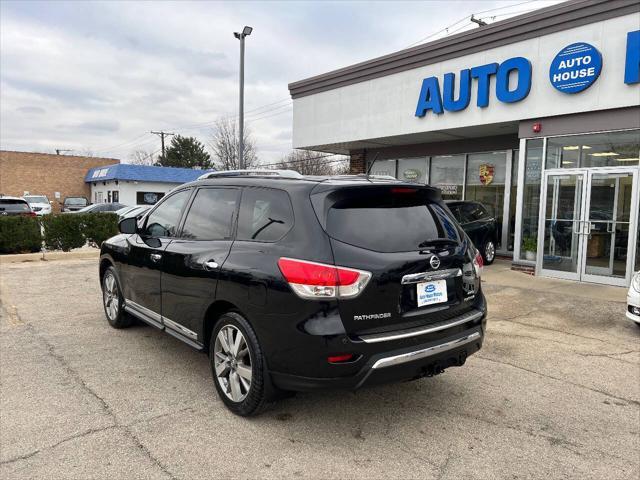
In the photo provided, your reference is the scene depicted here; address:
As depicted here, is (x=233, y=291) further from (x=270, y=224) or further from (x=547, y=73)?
(x=547, y=73)

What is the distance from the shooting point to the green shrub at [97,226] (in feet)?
43.2

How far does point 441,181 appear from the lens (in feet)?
47.1

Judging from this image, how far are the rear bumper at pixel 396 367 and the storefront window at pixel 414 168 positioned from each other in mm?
11760

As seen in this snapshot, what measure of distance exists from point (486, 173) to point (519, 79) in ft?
11.8

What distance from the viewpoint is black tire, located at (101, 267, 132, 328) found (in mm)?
5406

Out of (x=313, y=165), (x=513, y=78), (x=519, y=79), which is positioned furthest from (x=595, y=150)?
(x=313, y=165)

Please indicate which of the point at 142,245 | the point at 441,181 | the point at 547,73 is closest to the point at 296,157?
the point at 441,181

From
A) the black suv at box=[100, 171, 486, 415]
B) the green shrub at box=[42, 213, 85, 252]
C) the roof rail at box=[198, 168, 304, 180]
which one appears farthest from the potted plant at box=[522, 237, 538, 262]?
the green shrub at box=[42, 213, 85, 252]

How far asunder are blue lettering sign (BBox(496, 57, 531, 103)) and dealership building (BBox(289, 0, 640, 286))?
0.02 meters

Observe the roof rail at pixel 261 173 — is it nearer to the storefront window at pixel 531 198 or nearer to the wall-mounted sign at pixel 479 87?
the wall-mounted sign at pixel 479 87

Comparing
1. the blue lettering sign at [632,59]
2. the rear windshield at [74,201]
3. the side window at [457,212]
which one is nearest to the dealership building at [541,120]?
the blue lettering sign at [632,59]

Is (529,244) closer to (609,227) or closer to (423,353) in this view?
(609,227)

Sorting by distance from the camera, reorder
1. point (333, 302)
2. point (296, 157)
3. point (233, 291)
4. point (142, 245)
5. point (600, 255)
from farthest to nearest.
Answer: point (296, 157)
point (600, 255)
point (142, 245)
point (233, 291)
point (333, 302)

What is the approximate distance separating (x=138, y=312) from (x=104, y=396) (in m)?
1.22
